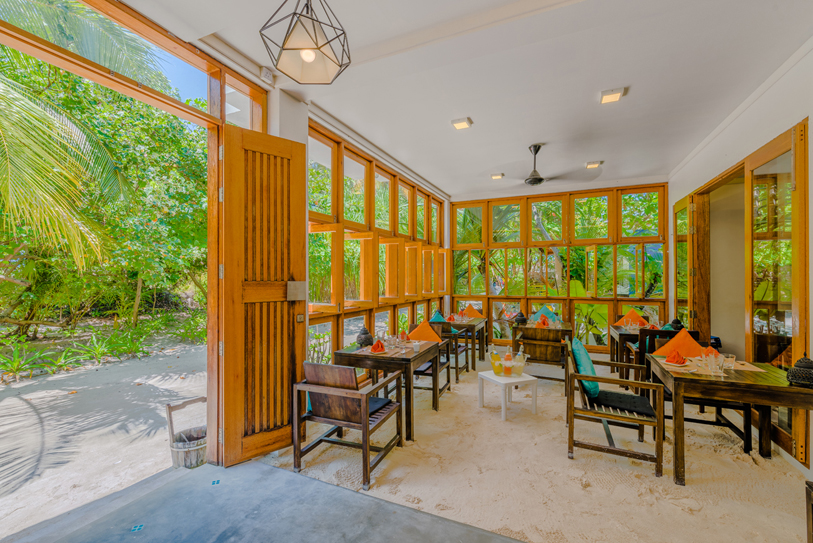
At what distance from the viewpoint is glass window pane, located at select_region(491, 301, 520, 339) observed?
7.21 metres

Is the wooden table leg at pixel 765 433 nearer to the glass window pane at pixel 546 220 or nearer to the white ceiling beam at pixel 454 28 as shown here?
the white ceiling beam at pixel 454 28

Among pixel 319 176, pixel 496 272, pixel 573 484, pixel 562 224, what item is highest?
pixel 319 176

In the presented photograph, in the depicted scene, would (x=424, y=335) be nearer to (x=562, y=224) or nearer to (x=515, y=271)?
(x=515, y=271)

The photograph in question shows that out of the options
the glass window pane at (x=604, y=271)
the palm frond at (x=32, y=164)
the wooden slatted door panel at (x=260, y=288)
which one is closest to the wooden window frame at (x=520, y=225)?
the glass window pane at (x=604, y=271)

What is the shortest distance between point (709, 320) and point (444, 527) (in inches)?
196

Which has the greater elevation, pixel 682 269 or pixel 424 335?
pixel 682 269

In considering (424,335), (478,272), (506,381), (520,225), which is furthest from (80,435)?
(520,225)

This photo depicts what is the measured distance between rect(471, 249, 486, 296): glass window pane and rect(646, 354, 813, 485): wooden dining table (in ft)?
15.7

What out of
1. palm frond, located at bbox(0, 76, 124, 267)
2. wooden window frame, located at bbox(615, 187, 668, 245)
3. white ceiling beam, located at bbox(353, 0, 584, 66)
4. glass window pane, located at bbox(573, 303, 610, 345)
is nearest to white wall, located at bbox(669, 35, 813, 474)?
wooden window frame, located at bbox(615, 187, 668, 245)

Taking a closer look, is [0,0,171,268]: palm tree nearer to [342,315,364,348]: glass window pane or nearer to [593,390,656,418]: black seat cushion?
[342,315,364,348]: glass window pane

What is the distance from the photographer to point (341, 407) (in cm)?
257

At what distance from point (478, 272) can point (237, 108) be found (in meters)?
5.70

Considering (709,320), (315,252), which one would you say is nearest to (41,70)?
(315,252)

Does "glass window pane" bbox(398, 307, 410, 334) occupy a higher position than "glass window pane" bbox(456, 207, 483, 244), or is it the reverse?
"glass window pane" bbox(456, 207, 483, 244)
